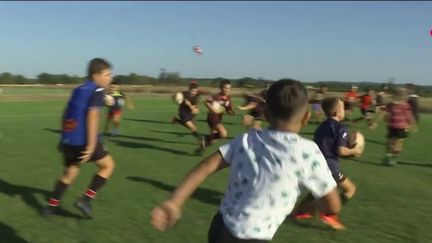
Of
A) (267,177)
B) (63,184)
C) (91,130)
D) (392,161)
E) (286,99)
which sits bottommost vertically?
(392,161)

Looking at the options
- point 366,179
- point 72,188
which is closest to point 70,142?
point 72,188

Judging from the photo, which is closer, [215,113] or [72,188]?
[72,188]

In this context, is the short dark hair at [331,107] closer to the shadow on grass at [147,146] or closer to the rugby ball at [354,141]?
the rugby ball at [354,141]

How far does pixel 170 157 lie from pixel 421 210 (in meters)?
6.13

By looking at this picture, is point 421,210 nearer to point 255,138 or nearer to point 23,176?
point 255,138

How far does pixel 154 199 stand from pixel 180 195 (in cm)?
493

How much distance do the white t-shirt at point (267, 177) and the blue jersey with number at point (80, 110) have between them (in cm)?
350

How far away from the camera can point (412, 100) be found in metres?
15.0

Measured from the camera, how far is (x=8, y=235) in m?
5.58

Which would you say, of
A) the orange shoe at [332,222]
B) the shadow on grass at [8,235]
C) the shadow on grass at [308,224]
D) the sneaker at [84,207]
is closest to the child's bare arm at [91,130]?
the sneaker at [84,207]

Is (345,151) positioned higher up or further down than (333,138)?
further down

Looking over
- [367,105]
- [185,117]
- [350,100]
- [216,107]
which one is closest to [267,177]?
[216,107]

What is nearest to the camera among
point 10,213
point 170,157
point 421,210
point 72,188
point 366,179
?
point 10,213

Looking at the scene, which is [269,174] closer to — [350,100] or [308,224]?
[308,224]
